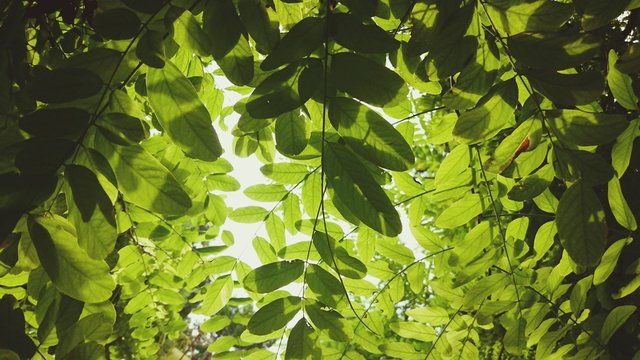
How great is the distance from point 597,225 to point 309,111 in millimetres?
695

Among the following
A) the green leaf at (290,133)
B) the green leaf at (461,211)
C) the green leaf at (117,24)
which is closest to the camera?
the green leaf at (117,24)

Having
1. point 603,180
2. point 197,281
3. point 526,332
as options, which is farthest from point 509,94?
point 197,281

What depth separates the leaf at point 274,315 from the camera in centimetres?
119

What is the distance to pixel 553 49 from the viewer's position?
88cm

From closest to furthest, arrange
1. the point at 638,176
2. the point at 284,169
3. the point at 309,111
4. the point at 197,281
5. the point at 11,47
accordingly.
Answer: the point at 11,47 < the point at 309,111 < the point at 284,169 < the point at 638,176 < the point at 197,281

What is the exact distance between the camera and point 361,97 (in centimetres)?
95

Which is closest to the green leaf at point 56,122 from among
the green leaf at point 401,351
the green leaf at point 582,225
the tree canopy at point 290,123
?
the tree canopy at point 290,123

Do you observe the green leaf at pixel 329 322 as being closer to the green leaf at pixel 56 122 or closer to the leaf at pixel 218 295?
the leaf at pixel 218 295

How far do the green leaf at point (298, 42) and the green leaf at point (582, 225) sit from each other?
2.05ft

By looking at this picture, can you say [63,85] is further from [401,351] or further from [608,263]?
[608,263]

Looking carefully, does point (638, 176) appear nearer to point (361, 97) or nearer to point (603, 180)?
point (603, 180)

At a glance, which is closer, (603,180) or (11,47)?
(603,180)

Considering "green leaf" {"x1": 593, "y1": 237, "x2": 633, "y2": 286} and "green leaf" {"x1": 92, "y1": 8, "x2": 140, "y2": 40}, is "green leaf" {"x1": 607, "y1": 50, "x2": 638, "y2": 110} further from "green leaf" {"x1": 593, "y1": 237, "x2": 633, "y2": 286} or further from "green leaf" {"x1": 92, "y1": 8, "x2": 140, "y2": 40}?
"green leaf" {"x1": 92, "y1": 8, "x2": 140, "y2": 40}

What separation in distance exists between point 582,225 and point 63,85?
1.07 metres
